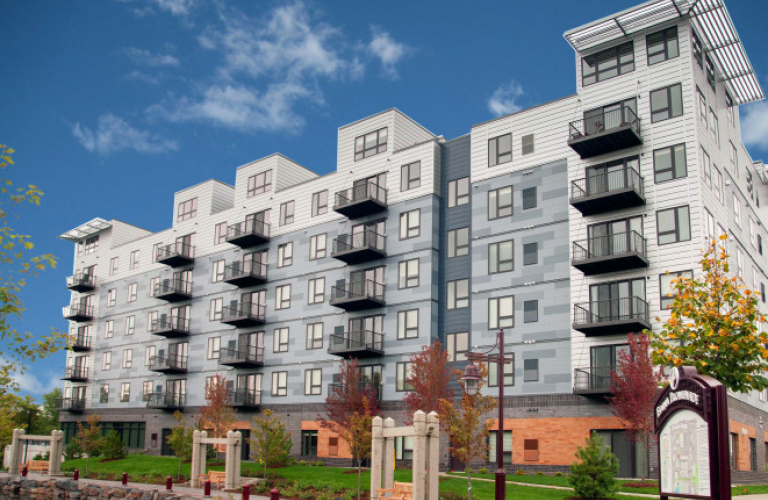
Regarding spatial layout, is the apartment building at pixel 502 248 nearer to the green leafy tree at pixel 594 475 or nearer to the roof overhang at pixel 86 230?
the green leafy tree at pixel 594 475

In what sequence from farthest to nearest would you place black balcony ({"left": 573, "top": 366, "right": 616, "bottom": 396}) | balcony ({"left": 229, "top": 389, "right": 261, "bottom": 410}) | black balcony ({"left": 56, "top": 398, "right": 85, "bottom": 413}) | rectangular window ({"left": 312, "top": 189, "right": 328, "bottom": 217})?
black balcony ({"left": 56, "top": 398, "right": 85, "bottom": 413}) < balcony ({"left": 229, "top": 389, "right": 261, "bottom": 410}) < rectangular window ({"left": 312, "top": 189, "right": 328, "bottom": 217}) < black balcony ({"left": 573, "top": 366, "right": 616, "bottom": 396})

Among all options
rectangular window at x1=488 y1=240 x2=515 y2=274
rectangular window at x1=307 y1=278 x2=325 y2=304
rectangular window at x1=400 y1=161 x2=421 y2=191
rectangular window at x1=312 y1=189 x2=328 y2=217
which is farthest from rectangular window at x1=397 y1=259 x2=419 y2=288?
rectangular window at x1=312 y1=189 x2=328 y2=217

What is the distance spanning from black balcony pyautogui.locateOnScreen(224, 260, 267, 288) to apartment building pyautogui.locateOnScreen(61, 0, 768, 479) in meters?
0.18

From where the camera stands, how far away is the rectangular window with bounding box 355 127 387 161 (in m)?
47.7

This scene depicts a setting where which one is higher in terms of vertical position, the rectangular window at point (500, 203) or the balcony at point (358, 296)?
the rectangular window at point (500, 203)

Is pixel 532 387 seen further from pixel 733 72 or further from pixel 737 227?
pixel 733 72

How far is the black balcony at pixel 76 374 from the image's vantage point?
67.8m

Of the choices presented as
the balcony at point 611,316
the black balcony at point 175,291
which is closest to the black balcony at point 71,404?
the black balcony at point 175,291

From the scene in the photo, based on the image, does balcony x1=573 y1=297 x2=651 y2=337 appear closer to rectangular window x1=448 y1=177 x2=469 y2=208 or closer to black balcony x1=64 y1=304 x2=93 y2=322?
rectangular window x1=448 y1=177 x2=469 y2=208

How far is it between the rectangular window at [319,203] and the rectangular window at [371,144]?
3487mm

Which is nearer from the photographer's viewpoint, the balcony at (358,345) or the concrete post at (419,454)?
the concrete post at (419,454)

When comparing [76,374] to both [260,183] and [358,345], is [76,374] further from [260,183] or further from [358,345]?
[358,345]

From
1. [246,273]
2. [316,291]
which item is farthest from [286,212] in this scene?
Answer: [316,291]

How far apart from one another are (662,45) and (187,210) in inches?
1533
